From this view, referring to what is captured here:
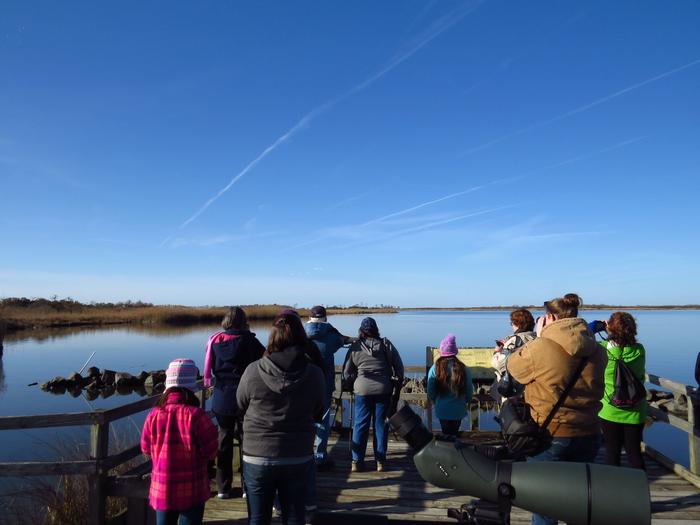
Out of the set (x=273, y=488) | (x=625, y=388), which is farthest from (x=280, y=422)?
(x=625, y=388)

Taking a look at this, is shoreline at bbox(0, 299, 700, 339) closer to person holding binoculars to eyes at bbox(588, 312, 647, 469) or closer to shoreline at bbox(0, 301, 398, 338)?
shoreline at bbox(0, 301, 398, 338)

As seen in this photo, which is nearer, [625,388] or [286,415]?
[286,415]

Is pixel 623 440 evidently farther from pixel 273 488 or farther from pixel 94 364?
pixel 94 364

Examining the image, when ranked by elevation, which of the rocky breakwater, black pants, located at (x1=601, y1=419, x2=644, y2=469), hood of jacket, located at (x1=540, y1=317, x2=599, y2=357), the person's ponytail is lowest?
the rocky breakwater

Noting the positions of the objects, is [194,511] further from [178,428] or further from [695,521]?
[695,521]

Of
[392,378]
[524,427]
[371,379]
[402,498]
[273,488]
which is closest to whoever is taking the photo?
[524,427]

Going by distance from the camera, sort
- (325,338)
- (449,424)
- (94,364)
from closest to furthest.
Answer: (325,338) → (449,424) → (94,364)

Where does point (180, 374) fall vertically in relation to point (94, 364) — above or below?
above

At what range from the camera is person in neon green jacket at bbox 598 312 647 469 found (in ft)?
13.8

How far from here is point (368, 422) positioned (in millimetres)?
5176

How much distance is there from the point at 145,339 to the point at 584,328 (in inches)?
1468

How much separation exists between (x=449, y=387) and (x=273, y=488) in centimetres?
288

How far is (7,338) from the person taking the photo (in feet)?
110

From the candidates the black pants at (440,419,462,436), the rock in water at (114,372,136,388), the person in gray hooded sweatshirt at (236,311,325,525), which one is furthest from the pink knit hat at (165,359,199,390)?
the rock in water at (114,372,136,388)
